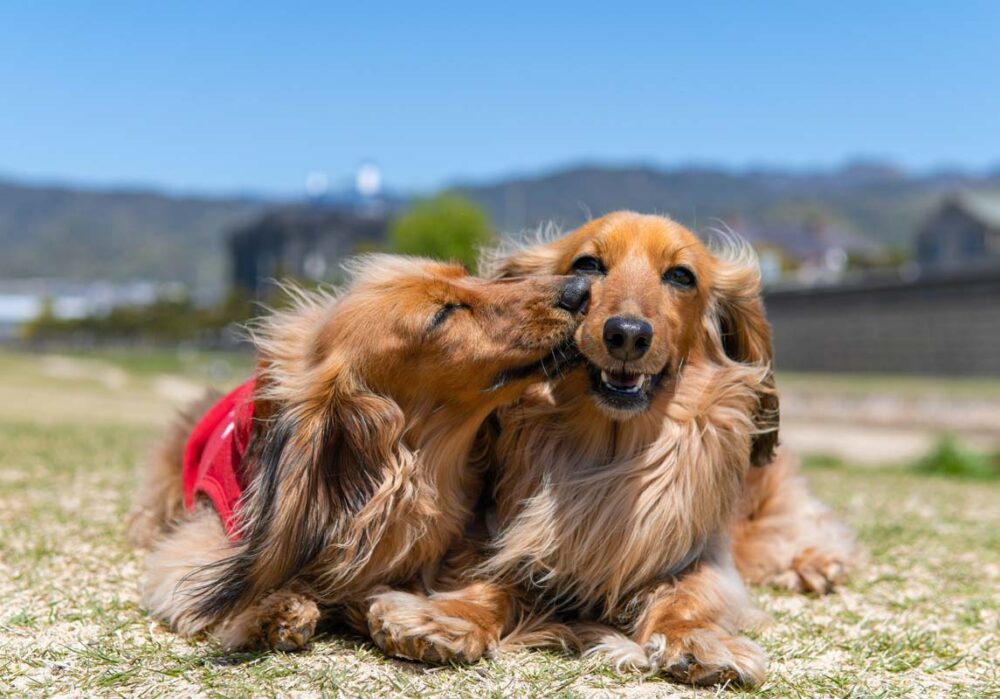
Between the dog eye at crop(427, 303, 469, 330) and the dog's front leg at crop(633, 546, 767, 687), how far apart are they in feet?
3.56

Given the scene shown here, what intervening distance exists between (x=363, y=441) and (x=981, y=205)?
72353 millimetres

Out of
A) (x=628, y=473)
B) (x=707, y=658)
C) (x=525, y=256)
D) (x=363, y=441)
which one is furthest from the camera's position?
(x=525, y=256)

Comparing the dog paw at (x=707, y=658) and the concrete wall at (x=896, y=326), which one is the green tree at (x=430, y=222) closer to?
the concrete wall at (x=896, y=326)

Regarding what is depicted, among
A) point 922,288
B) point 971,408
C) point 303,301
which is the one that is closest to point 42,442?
point 303,301

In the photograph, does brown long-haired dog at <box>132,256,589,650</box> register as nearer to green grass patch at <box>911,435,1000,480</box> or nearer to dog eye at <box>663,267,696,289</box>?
dog eye at <box>663,267,696,289</box>

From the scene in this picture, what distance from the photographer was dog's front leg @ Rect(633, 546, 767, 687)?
279 centimetres

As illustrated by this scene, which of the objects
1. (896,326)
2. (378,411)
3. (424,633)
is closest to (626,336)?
(378,411)

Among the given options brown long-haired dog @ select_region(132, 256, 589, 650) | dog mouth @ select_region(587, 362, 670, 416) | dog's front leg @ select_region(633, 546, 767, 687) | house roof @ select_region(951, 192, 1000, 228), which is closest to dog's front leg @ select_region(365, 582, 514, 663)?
brown long-haired dog @ select_region(132, 256, 589, 650)

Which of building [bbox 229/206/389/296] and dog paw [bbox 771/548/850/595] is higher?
building [bbox 229/206/389/296]

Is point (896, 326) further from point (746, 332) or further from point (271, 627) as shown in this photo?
point (271, 627)

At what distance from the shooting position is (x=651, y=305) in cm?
A: 327

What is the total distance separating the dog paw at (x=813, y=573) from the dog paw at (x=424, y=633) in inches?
64.7

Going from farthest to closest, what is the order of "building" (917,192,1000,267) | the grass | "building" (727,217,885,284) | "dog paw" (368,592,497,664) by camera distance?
1. "building" (727,217,885,284)
2. "building" (917,192,1000,267)
3. "dog paw" (368,592,497,664)
4. the grass

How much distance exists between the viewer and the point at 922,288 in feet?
110
